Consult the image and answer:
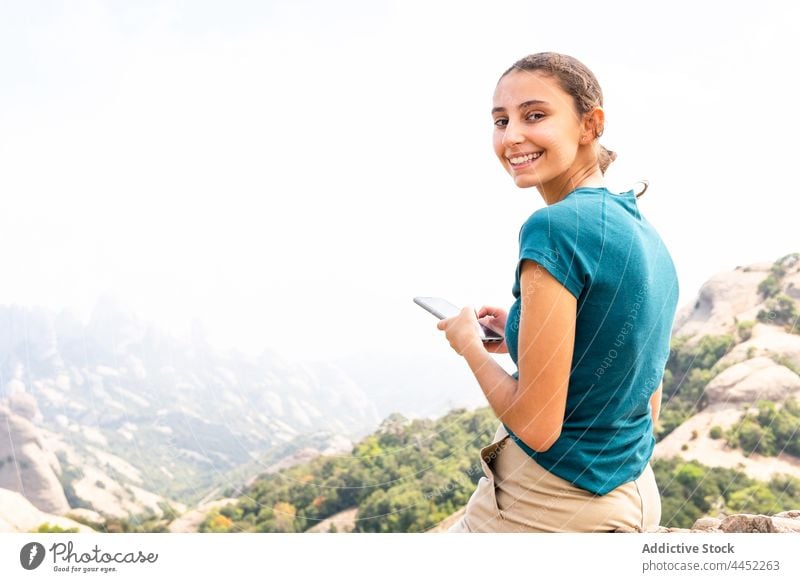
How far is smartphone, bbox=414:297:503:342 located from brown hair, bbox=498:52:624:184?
0.37 m

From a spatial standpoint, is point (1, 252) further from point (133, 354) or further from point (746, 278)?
point (746, 278)

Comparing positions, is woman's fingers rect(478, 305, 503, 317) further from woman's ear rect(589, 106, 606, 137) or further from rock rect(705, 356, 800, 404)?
rock rect(705, 356, 800, 404)

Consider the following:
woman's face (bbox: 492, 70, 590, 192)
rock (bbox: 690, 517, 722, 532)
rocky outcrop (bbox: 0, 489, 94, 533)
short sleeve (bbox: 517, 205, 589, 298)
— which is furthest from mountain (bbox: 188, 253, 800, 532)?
short sleeve (bbox: 517, 205, 589, 298)

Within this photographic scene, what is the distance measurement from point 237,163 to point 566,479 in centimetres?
456

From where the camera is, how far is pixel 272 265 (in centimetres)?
536

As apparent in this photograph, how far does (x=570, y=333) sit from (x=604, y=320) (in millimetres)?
69

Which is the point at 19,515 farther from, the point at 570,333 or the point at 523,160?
the point at 570,333

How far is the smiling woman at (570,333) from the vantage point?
88 centimetres

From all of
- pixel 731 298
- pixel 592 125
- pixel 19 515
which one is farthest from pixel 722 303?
pixel 592 125

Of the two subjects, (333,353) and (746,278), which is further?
(746,278)
